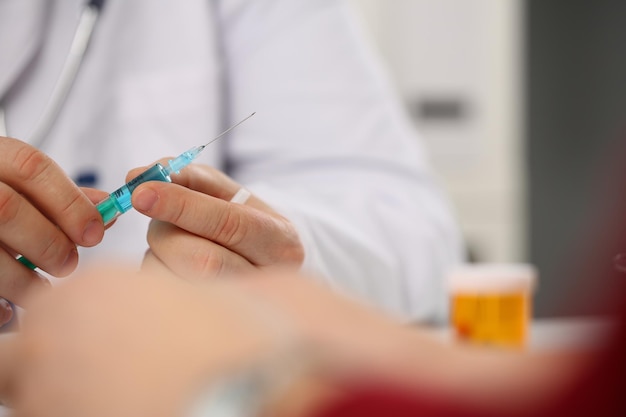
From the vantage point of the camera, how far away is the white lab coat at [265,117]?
46 cm

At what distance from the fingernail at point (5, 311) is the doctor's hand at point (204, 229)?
7 centimetres

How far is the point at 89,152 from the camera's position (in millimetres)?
480

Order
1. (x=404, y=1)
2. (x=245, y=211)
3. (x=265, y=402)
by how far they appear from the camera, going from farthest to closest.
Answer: (x=404, y=1)
(x=245, y=211)
(x=265, y=402)

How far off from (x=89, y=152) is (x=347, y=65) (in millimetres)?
296

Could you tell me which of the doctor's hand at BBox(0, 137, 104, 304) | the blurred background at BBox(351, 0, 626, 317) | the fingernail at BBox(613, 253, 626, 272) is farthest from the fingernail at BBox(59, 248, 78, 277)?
the blurred background at BBox(351, 0, 626, 317)

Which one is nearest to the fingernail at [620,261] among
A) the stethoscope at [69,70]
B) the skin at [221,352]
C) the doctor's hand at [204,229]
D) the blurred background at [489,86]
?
the skin at [221,352]

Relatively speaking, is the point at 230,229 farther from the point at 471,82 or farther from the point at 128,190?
the point at 471,82

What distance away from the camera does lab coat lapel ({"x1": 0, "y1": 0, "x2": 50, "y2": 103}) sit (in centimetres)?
45

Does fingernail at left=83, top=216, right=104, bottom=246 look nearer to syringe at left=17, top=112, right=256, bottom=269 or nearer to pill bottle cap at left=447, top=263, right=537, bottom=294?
syringe at left=17, top=112, right=256, bottom=269

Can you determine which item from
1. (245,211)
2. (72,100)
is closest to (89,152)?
(72,100)

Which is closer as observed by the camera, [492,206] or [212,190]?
[212,190]

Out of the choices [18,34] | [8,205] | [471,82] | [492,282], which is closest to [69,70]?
[18,34]

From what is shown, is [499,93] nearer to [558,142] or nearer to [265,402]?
[558,142]

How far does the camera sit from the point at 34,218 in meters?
0.36
